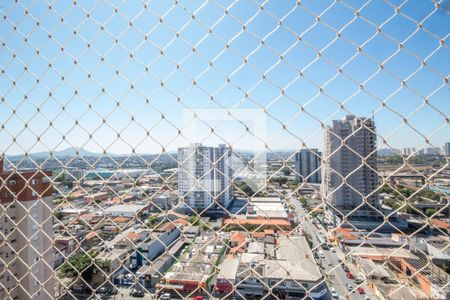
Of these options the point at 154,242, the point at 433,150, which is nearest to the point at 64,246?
the point at 154,242

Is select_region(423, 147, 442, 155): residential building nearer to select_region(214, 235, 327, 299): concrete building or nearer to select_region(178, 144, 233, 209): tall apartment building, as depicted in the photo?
select_region(214, 235, 327, 299): concrete building

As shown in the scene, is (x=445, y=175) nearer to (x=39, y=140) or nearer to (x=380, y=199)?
(x=380, y=199)

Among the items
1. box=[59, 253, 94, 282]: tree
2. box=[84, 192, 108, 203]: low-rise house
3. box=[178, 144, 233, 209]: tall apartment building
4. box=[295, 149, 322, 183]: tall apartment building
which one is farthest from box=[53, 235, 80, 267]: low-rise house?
box=[295, 149, 322, 183]: tall apartment building

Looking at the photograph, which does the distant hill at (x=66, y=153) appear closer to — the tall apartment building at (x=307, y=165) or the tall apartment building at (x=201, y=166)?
the tall apartment building at (x=201, y=166)

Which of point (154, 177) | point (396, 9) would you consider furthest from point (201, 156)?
point (396, 9)

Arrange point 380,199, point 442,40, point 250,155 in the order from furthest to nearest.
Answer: point 380,199 → point 250,155 → point 442,40

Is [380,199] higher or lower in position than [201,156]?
lower
